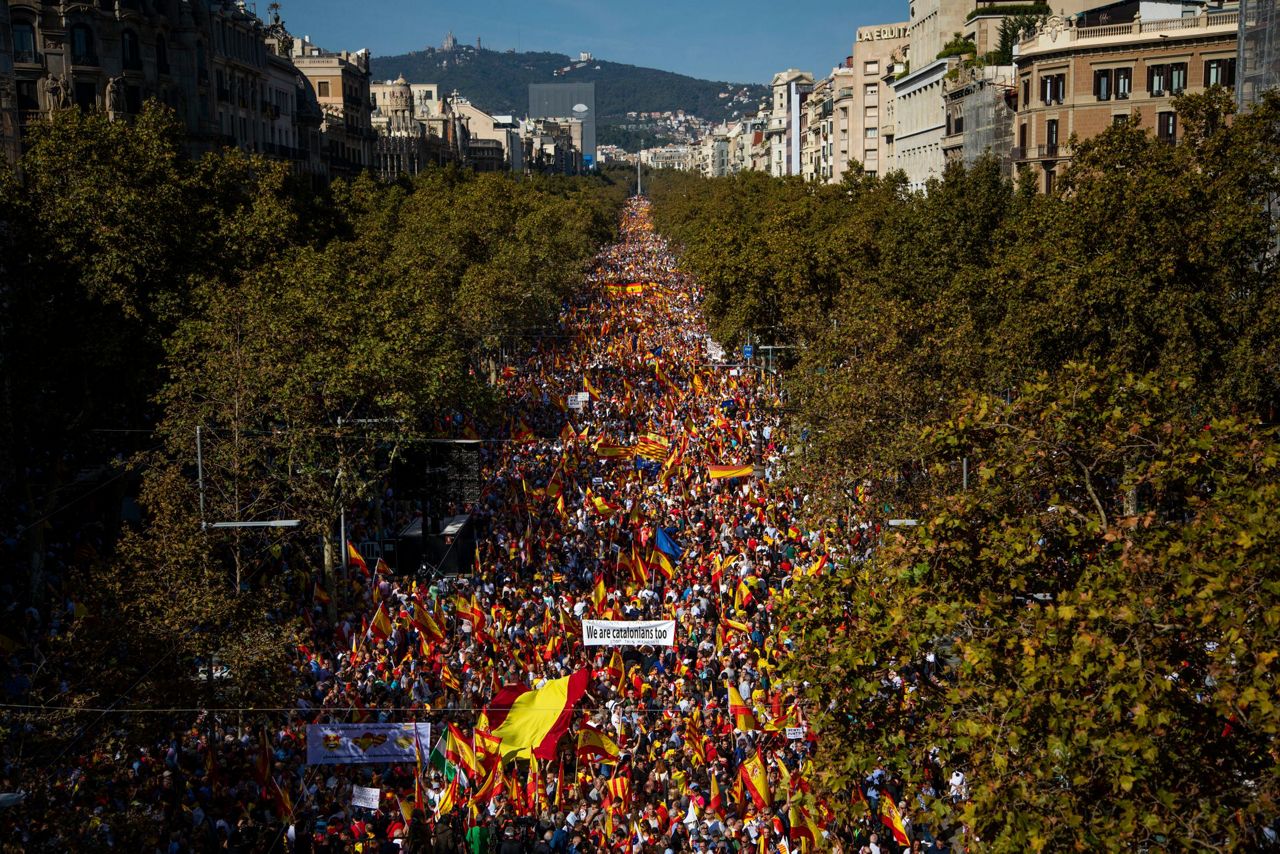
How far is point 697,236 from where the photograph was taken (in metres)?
85.7

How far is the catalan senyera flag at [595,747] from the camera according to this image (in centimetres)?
1911

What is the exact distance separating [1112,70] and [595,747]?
4604 cm

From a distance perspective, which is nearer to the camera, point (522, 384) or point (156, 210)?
point (156, 210)

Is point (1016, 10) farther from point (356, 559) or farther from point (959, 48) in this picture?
point (356, 559)

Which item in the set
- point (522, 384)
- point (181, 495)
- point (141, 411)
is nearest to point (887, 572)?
point (181, 495)

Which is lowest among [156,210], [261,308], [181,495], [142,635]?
[142,635]

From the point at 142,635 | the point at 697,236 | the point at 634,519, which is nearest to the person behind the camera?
the point at 142,635

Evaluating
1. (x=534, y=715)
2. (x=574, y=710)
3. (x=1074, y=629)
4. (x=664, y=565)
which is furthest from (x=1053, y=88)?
(x=1074, y=629)

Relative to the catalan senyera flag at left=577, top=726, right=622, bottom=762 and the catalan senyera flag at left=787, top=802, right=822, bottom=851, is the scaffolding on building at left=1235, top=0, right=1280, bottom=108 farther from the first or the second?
the catalan senyera flag at left=787, top=802, right=822, bottom=851

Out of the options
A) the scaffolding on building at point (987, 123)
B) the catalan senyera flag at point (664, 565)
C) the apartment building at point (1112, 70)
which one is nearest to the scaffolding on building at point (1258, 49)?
the apartment building at point (1112, 70)

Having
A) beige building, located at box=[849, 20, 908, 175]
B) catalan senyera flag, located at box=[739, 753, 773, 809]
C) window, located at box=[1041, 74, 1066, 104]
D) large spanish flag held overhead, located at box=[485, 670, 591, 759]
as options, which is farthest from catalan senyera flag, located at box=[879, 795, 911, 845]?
beige building, located at box=[849, 20, 908, 175]

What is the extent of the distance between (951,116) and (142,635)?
216ft

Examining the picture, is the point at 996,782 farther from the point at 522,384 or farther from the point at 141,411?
the point at 522,384

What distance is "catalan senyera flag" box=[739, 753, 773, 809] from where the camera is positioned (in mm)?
17672
